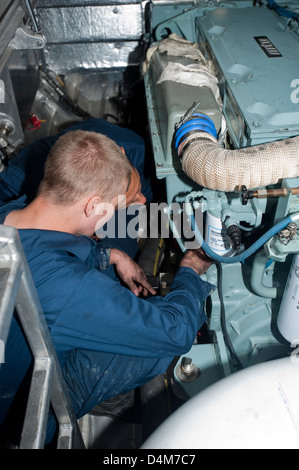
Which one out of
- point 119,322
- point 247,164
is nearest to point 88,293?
point 119,322

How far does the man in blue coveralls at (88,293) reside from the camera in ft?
3.91

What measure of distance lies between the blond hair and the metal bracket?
770 millimetres

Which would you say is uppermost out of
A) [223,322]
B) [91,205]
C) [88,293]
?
[91,205]

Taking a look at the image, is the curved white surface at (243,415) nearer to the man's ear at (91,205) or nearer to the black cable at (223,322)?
the black cable at (223,322)

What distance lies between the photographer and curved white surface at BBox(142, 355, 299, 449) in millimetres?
808

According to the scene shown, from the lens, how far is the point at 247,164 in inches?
50.2

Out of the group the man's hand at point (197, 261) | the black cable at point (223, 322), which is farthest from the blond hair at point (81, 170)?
the black cable at point (223, 322)

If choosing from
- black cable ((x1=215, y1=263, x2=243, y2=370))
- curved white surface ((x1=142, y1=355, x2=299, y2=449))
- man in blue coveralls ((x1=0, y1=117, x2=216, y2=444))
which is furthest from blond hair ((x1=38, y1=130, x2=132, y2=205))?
curved white surface ((x1=142, y1=355, x2=299, y2=449))

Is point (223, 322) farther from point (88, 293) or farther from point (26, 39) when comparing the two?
point (26, 39)

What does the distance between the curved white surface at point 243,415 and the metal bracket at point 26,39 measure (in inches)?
67.7

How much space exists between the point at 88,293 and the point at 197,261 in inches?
24.4

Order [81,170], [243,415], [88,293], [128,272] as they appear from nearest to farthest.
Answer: [243,415] → [88,293] → [81,170] → [128,272]

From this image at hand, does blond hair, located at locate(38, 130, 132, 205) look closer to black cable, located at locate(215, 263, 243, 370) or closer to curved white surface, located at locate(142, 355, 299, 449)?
black cable, located at locate(215, 263, 243, 370)
